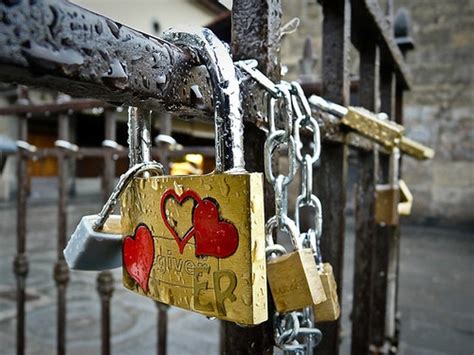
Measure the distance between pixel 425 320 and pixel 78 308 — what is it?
1.95m

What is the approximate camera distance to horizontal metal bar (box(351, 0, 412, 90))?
2.53ft

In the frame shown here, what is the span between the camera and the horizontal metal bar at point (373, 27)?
77 centimetres

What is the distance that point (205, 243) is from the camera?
0.33 meters

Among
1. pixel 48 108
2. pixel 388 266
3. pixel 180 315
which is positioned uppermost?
pixel 48 108

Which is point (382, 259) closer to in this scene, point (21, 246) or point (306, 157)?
point (306, 157)

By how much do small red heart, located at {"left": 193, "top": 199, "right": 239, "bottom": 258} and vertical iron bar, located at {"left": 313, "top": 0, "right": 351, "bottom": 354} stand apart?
1.36 ft

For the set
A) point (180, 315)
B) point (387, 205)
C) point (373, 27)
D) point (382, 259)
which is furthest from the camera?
point (180, 315)

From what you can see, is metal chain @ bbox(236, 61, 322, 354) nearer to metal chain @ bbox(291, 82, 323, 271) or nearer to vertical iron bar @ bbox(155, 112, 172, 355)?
metal chain @ bbox(291, 82, 323, 271)

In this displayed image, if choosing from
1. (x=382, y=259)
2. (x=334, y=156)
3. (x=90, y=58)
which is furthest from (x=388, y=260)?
(x=90, y=58)

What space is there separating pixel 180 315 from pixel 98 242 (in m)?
1.95

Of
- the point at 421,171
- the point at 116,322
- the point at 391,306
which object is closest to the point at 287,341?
the point at 391,306

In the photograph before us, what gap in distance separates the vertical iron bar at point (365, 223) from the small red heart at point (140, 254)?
656mm

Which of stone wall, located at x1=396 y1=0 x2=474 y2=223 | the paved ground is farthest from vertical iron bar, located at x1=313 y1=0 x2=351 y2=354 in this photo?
stone wall, located at x1=396 y1=0 x2=474 y2=223

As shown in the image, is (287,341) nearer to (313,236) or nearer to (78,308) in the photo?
(313,236)
